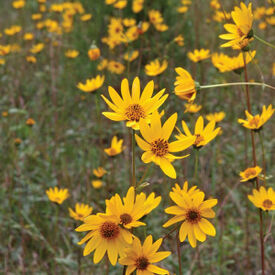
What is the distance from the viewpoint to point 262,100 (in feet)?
9.25

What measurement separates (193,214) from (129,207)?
0.14 metres

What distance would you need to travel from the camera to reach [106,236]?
73cm

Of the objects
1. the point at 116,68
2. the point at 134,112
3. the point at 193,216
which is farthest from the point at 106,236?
the point at 116,68

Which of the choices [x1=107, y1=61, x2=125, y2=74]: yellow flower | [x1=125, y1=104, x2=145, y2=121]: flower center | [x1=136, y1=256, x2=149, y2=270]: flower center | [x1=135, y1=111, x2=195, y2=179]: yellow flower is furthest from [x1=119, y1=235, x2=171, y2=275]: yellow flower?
[x1=107, y1=61, x2=125, y2=74]: yellow flower

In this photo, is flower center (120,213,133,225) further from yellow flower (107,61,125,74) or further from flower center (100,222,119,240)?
yellow flower (107,61,125,74)

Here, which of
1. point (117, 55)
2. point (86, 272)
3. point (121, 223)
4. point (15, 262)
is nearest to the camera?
point (121, 223)

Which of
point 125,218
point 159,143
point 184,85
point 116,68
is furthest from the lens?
point 116,68

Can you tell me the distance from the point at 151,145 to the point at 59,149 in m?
1.76

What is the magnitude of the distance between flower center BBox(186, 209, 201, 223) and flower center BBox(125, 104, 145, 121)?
9.1 inches

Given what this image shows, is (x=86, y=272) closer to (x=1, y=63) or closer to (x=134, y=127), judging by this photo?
(x=134, y=127)

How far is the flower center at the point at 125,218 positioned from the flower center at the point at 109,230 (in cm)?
2

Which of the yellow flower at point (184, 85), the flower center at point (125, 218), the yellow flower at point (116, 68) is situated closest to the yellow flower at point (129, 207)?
the flower center at point (125, 218)

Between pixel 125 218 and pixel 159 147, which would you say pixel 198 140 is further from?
pixel 125 218

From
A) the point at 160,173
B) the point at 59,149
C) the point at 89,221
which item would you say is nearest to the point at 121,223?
the point at 89,221
